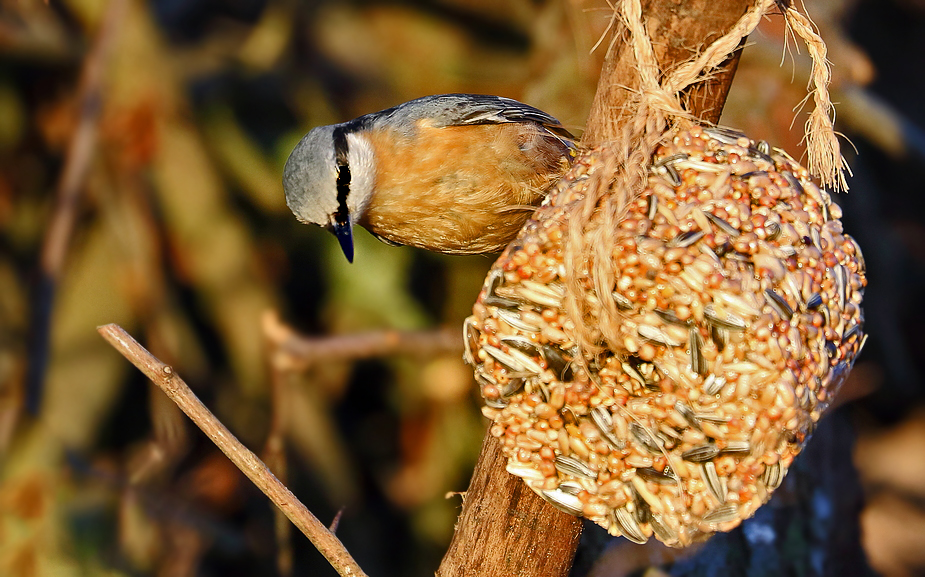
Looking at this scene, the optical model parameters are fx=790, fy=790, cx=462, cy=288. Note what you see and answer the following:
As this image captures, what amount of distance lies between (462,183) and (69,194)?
7.26 ft

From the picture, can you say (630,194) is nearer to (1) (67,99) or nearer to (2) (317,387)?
(2) (317,387)

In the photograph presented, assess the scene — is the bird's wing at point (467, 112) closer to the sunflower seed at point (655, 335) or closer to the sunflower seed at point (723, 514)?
the sunflower seed at point (655, 335)

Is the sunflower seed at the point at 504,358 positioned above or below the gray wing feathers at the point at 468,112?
below

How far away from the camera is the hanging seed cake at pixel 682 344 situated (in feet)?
→ 4.65

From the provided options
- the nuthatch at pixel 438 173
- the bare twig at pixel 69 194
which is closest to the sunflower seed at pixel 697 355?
the nuthatch at pixel 438 173

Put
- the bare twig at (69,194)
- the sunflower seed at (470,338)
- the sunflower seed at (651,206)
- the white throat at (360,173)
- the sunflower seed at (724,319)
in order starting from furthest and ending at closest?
1. the bare twig at (69,194)
2. the white throat at (360,173)
3. the sunflower seed at (470,338)
4. the sunflower seed at (651,206)
5. the sunflower seed at (724,319)

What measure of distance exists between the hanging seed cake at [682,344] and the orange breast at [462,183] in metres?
0.60

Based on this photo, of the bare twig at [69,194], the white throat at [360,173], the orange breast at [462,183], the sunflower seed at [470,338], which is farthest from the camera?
the bare twig at [69,194]

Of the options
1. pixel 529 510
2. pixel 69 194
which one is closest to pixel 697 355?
pixel 529 510

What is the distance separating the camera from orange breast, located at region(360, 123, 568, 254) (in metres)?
2.23

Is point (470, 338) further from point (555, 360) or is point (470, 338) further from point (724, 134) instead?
point (724, 134)

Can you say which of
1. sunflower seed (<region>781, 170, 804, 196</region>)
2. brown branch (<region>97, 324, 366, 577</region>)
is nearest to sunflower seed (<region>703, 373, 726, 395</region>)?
sunflower seed (<region>781, 170, 804, 196</region>)

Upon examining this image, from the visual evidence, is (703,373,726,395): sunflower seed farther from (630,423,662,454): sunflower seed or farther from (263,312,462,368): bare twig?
(263,312,462,368): bare twig

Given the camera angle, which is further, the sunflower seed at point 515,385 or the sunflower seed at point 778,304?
the sunflower seed at point 515,385
